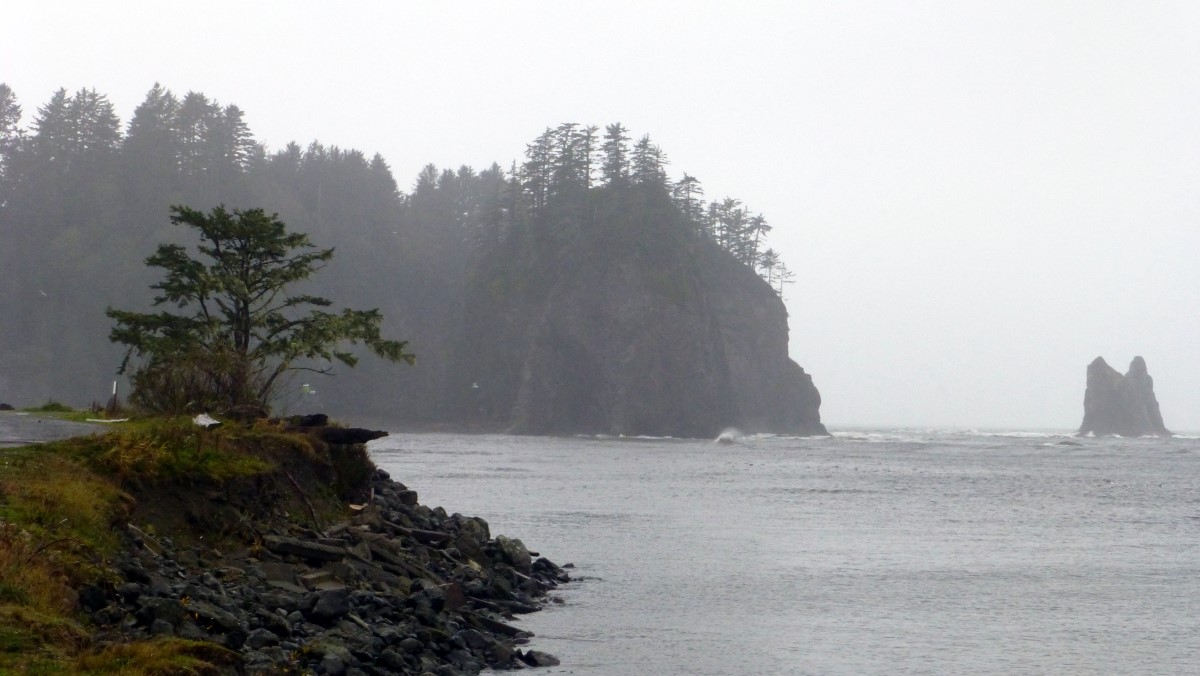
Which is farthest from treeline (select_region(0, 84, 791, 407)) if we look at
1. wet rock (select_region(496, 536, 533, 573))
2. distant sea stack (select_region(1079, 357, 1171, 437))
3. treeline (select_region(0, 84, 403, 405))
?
wet rock (select_region(496, 536, 533, 573))

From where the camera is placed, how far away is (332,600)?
47.4 ft

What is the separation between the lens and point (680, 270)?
113 meters

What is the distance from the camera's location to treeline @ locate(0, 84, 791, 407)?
10462cm

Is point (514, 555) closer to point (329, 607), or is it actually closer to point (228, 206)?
point (329, 607)

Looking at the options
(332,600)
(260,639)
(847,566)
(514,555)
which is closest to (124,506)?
(332,600)

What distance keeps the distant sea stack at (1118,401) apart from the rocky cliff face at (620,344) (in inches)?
2471

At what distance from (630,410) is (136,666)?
97.6 meters

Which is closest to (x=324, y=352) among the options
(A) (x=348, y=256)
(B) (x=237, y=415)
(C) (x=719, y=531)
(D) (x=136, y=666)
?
(B) (x=237, y=415)

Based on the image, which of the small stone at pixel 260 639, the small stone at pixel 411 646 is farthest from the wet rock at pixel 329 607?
the small stone at pixel 260 639

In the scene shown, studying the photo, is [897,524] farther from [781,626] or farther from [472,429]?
[472,429]

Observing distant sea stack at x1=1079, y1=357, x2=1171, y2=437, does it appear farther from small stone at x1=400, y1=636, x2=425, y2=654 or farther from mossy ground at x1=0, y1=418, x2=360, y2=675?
small stone at x1=400, y1=636, x2=425, y2=654

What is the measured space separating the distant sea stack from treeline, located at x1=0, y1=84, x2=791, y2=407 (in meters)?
53.2

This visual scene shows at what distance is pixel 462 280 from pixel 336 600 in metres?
123

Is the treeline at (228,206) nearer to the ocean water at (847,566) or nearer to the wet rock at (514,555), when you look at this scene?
the ocean water at (847,566)
